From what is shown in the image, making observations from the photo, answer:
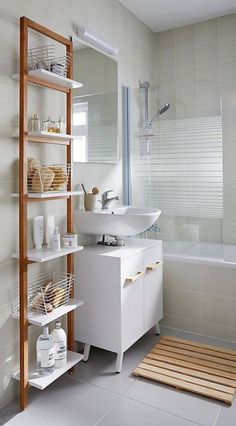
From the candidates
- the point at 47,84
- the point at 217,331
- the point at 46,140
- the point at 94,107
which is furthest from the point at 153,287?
the point at 47,84

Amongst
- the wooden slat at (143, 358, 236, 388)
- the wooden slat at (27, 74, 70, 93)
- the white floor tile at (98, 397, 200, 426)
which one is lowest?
the white floor tile at (98, 397, 200, 426)

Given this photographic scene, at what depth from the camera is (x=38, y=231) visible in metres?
1.98

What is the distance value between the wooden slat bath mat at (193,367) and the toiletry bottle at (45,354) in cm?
55

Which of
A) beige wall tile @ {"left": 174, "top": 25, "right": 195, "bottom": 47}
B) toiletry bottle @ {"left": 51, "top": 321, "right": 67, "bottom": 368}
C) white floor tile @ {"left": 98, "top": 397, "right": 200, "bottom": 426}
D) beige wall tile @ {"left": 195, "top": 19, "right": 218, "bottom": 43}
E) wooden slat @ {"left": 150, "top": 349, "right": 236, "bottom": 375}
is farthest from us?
beige wall tile @ {"left": 174, "top": 25, "right": 195, "bottom": 47}

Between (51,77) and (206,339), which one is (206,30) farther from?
(206,339)

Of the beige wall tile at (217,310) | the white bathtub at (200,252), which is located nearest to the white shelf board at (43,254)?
the white bathtub at (200,252)

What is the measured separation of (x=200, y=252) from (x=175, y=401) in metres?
1.19

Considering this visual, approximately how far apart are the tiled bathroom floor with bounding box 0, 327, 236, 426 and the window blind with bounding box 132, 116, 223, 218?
52.5 inches

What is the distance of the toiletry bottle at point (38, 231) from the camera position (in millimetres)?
1977

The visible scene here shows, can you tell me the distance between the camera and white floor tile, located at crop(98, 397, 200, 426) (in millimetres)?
1718

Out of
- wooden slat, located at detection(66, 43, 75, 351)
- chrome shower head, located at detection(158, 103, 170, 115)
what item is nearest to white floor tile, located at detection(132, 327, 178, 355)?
wooden slat, located at detection(66, 43, 75, 351)

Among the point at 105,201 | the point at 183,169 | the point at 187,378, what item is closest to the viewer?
the point at 187,378

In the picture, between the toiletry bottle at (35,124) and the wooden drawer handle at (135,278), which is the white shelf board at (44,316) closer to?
the wooden drawer handle at (135,278)

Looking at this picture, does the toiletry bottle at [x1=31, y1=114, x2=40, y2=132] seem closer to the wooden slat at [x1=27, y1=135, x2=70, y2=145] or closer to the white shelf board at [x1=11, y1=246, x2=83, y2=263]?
the wooden slat at [x1=27, y1=135, x2=70, y2=145]
